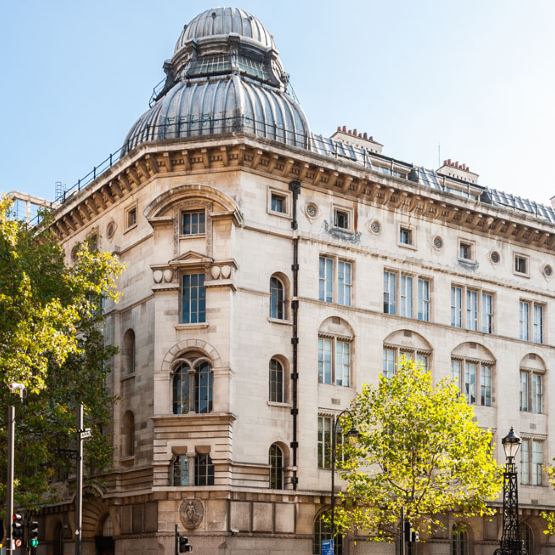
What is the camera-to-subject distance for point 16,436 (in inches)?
1592

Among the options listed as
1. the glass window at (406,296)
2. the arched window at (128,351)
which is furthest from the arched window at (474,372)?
the arched window at (128,351)

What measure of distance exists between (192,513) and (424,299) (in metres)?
15.3

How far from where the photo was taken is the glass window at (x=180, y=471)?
42.8 metres

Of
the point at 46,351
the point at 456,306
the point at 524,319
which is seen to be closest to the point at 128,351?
the point at 46,351

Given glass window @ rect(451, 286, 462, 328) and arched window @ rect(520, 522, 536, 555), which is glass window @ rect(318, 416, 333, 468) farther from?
arched window @ rect(520, 522, 536, 555)

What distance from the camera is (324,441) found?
1793 inches

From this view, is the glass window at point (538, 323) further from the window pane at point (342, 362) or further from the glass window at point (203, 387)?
the glass window at point (203, 387)

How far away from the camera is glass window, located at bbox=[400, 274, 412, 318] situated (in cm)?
4934

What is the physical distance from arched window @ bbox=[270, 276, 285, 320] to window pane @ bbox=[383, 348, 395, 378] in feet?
18.7

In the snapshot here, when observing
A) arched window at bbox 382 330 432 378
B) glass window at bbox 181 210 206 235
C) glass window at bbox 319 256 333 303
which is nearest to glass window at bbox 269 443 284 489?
arched window at bbox 382 330 432 378

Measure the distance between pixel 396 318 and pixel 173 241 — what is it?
35.7 feet

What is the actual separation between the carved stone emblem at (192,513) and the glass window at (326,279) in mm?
10329

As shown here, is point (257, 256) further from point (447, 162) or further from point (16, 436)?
point (447, 162)

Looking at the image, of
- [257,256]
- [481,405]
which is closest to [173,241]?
[257,256]
